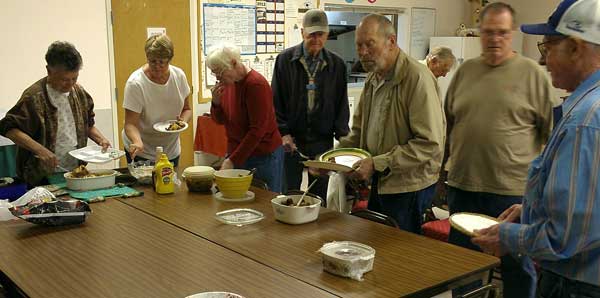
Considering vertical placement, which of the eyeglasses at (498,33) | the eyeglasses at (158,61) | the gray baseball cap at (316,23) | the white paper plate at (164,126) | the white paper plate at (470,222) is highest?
the gray baseball cap at (316,23)

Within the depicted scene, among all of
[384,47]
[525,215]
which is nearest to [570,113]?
[525,215]

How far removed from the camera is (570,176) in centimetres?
139

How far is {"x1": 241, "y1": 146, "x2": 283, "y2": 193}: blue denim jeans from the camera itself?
307 centimetres

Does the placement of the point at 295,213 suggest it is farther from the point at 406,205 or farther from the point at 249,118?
the point at 249,118

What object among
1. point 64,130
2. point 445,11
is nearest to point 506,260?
point 64,130

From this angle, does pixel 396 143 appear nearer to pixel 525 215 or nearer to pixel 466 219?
pixel 466 219

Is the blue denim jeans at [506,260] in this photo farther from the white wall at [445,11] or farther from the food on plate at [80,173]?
the white wall at [445,11]

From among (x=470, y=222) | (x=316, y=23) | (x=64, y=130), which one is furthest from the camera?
(x=316, y=23)

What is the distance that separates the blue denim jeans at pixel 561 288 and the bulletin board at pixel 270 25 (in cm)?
465

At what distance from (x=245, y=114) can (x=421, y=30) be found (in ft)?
16.4

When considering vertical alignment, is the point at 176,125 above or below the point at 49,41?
below

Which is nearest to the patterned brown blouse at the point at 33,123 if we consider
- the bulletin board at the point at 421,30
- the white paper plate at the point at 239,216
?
the white paper plate at the point at 239,216

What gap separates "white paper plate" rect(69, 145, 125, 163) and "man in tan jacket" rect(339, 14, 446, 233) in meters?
1.32

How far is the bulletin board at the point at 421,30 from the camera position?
7.22m
